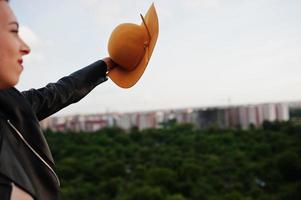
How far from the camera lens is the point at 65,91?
2.43 feet

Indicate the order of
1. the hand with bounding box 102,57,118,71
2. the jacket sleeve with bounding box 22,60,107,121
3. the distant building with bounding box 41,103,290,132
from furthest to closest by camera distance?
1. the distant building with bounding box 41,103,290,132
2. the hand with bounding box 102,57,118,71
3. the jacket sleeve with bounding box 22,60,107,121

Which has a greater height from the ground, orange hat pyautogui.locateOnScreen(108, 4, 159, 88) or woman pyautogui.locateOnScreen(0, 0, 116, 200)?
orange hat pyautogui.locateOnScreen(108, 4, 159, 88)

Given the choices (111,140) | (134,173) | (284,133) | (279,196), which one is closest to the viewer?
(279,196)

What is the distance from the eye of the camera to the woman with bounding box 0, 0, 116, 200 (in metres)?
0.53

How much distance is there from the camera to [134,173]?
1432cm

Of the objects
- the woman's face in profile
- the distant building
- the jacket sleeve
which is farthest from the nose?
the distant building

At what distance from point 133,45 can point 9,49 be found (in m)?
0.32

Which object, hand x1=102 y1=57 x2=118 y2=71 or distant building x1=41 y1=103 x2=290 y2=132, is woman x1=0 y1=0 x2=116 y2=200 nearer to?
hand x1=102 y1=57 x2=118 y2=71

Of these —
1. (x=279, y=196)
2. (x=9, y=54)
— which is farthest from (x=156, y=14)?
(x=279, y=196)

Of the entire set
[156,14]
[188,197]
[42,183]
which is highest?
[156,14]

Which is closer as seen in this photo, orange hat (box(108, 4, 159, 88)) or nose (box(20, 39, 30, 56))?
nose (box(20, 39, 30, 56))

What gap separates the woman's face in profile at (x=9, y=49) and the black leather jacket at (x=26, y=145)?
6cm

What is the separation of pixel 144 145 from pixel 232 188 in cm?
947

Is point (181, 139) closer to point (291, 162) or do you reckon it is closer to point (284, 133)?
point (284, 133)
